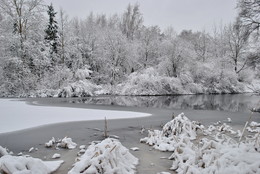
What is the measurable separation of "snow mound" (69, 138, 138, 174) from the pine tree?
25.5 m

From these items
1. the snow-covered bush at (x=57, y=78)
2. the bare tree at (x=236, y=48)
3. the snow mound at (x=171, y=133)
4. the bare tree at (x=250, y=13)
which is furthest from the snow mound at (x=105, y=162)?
A: the bare tree at (x=236, y=48)

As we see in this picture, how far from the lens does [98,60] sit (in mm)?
30062

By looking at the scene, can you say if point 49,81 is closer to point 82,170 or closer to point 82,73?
point 82,73

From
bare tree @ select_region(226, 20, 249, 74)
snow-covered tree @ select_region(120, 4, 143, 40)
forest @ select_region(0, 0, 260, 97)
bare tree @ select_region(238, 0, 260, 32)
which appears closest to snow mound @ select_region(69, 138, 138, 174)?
bare tree @ select_region(238, 0, 260, 32)

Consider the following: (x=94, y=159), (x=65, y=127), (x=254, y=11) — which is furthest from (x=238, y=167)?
(x=254, y=11)

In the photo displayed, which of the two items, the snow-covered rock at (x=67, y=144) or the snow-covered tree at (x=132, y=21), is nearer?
the snow-covered rock at (x=67, y=144)

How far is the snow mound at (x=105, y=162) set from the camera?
11.9ft

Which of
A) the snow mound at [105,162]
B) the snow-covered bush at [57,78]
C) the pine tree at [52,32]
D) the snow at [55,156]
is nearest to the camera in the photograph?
the snow mound at [105,162]

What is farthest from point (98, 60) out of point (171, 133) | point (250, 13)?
point (171, 133)

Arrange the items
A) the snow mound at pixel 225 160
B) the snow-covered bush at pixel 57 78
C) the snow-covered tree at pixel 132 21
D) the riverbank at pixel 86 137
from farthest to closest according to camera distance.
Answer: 1. the snow-covered tree at pixel 132 21
2. the snow-covered bush at pixel 57 78
3. the riverbank at pixel 86 137
4. the snow mound at pixel 225 160

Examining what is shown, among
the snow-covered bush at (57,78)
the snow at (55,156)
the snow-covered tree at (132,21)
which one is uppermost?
the snow-covered tree at (132,21)

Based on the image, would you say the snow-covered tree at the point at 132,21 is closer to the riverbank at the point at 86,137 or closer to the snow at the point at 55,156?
the riverbank at the point at 86,137

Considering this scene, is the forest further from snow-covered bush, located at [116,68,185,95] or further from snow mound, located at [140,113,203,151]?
snow mound, located at [140,113,203,151]

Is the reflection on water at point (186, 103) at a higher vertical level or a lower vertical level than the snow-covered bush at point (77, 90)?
lower
